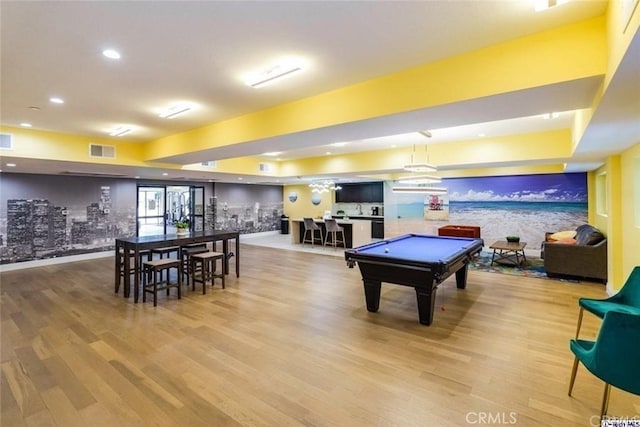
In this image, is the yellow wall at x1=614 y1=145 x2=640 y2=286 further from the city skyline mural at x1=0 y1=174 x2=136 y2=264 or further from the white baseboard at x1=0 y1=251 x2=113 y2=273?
the white baseboard at x1=0 y1=251 x2=113 y2=273

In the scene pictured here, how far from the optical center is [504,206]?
9688 millimetres

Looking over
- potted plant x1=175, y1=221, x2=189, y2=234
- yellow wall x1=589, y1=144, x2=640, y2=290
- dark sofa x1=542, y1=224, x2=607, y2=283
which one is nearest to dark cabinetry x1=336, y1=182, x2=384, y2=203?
dark sofa x1=542, y1=224, x2=607, y2=283

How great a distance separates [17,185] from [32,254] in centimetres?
175

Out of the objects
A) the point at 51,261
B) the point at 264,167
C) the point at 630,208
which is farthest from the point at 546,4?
the point at 51,261

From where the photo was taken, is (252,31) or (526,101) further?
(526,101)

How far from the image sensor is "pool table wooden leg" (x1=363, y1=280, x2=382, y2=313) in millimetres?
4363

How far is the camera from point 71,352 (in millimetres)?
3258

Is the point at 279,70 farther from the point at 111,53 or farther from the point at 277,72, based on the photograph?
the point at 111,53

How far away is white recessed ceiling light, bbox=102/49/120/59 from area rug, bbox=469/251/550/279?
24.3 ft

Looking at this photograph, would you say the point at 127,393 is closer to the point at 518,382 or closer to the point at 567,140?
the point at 518,382

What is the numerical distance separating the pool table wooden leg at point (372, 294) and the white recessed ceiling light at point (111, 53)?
3802 millimetres

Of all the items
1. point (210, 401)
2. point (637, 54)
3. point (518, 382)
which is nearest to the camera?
point (637, 54)

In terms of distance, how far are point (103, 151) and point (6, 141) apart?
1.33 m

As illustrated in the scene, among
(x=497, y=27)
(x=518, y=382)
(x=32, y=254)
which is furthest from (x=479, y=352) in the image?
(x=32, y=254)
